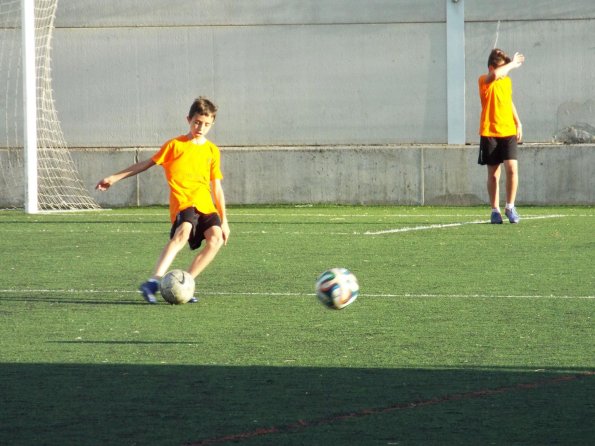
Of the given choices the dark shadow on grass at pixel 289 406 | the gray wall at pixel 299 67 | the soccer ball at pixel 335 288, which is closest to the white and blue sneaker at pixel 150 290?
the soccer ball at pixel 335 288

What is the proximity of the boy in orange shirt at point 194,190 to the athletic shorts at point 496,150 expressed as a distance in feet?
21.7

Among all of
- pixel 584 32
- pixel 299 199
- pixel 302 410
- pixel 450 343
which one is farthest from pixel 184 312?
pixel 584 32

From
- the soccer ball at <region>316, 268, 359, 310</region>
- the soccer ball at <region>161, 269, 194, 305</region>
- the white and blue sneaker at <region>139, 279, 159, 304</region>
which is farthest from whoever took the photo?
the white and blue sneaker at <region>139, 279, 159, 304</region>

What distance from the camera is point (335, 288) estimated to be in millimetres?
7969

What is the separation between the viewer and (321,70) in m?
21.0

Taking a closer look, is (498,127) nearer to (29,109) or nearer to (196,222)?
(29,109)

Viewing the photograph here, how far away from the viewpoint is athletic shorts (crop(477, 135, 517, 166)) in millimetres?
15820

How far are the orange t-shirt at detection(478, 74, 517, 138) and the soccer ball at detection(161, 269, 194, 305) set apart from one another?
7.69 m

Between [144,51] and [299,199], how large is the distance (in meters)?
3.41

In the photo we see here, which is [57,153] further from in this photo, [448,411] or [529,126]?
[448,411]

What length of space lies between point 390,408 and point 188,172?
4.43 m

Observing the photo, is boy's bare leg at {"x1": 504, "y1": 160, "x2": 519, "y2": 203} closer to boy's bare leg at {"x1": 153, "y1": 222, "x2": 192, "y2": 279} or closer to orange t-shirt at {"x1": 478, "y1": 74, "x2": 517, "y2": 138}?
orange t-shirt at {"x1": 478, "y1": 74, "x2": 517, "y2": 138}

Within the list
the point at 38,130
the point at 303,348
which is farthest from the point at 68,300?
the point at 38,130

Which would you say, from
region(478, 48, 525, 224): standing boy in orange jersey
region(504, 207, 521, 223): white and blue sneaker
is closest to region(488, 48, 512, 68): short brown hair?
region(478, 48, 525, 224): standing boy in orange jersey
